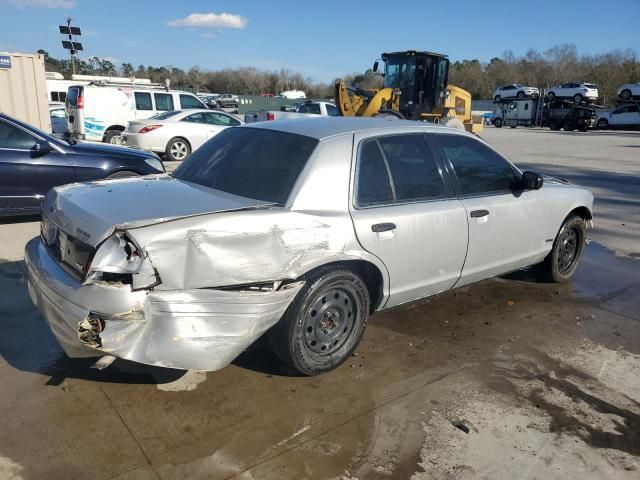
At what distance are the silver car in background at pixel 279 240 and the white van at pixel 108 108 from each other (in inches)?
482

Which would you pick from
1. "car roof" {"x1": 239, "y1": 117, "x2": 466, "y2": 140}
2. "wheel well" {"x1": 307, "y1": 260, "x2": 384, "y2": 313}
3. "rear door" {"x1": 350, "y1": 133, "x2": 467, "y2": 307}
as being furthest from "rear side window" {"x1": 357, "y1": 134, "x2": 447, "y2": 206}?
"wheel well" {"x1": 307, "y1": 260, "x2": 384, "y2": 313}

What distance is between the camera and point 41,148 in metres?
6.53

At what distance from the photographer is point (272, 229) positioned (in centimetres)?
289

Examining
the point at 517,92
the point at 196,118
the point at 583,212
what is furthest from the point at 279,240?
the point at 517,92

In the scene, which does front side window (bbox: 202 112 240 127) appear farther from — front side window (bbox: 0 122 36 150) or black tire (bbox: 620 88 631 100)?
black tire (bbox: 620 88 631 100)

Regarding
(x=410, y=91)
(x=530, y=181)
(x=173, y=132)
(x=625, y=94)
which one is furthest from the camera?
(x=625, y=94)

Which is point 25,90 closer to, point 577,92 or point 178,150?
point 178,150

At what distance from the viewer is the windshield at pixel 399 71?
17.1 metres

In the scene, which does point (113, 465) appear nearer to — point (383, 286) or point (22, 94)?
point (383, 286)

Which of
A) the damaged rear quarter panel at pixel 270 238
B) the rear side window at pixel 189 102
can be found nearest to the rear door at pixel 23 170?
the damaged rear quarter panel at pixel 270 238

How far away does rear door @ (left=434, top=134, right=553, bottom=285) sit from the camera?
13.1 feet

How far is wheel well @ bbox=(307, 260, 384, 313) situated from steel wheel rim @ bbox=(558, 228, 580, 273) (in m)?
2.47

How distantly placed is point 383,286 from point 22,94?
12.0 m

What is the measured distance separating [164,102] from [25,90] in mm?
4131
